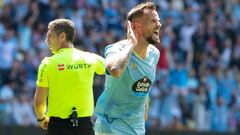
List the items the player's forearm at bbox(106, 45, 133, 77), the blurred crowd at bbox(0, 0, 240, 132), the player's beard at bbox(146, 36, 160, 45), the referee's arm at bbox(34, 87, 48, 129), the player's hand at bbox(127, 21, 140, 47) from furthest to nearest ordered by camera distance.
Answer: the blurred crowd at bbox(0, 0, 240, 132), the referee's arm at bbox(34, 87, 48, 129), the player's beard at bbox(146, 36, 160, 45), the player's hand at bbox(127, 21, 140, 47), the player's forearm at bbox(106, 45, 133, 77)

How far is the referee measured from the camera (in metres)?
Answer: 8.20

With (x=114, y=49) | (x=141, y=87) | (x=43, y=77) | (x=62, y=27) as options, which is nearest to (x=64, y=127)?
(x=43, y=77)

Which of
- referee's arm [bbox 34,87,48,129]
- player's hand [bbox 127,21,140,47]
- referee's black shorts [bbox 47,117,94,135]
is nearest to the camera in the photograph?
player's hand [bbox 127,21,140,47]

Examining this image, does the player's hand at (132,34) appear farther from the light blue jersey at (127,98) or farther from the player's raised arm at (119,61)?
the light blue jersey at (127,98)

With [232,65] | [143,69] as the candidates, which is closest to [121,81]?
[143,69]

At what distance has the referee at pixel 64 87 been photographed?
26.9ft

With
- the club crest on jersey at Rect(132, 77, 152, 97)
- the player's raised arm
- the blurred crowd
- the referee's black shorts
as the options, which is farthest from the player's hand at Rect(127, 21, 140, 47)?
the blurred crowd

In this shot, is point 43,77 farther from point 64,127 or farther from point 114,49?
point 114,49

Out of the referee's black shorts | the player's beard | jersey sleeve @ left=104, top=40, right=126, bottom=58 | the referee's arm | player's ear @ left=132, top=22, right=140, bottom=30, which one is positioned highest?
player's ear @ left=132, top=22, right=140, bottom=30

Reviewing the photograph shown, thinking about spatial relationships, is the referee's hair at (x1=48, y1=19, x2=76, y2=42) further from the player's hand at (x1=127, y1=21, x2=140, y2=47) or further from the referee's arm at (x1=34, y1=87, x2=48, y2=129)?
the player's hand at (x1=127, y1=21, x2=140, y2=47)

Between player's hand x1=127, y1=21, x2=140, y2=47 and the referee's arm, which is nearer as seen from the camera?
player's hand x1=127, y1=21, x2=140, y2=47

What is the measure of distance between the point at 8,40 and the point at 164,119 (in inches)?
157

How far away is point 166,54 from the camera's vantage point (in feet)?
62.6

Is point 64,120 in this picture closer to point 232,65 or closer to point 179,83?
point 179,83
